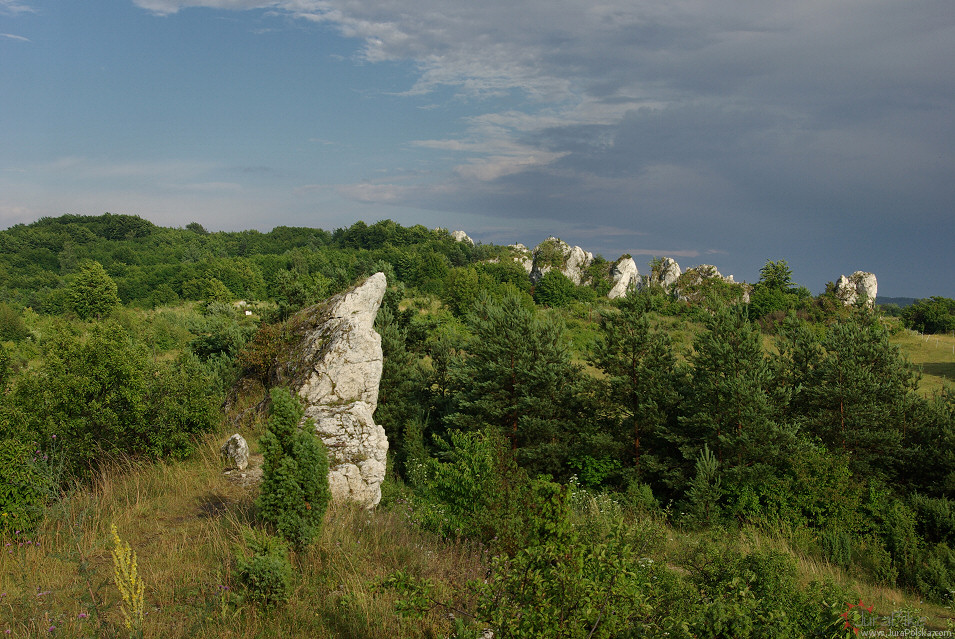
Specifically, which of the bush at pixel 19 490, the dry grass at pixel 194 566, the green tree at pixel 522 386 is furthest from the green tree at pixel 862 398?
the bush at pixel 19 490

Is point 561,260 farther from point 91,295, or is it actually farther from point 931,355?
point 91,295

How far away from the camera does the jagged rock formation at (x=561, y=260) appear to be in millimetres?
59344

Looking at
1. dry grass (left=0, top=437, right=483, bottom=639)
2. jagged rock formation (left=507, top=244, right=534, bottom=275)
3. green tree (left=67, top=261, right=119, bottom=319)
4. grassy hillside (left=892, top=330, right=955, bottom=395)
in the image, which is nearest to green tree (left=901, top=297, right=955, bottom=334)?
grassy hillside (left=892, top=330, right=955, bottom=395)

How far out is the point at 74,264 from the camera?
197 feet

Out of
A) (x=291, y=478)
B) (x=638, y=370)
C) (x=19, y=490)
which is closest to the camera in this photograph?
(x=291, y=478)

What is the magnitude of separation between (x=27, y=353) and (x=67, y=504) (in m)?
21.4

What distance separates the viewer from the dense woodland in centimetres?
354

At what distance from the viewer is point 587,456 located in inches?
542

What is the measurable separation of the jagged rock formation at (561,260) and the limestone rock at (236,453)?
5131 cm

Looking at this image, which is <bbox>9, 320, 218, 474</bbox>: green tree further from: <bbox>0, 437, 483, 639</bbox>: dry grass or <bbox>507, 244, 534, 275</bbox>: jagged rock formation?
<bbox>507, 244, 534, 275</bbox>: jagged rock formation

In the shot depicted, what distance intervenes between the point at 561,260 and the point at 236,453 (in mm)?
54398

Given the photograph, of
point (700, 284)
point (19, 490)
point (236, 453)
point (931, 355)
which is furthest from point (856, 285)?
point (19, 490)

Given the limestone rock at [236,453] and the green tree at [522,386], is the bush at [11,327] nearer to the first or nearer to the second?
the green tree at [522,386]

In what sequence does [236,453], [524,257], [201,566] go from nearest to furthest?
[201,566] < [236,453] < [524,257]
